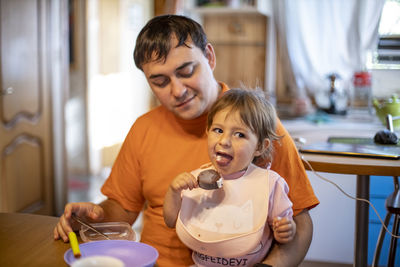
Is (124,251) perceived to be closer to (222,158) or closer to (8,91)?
(222,158)

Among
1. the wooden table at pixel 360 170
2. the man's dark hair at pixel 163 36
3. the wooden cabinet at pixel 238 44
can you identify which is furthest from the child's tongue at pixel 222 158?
the wooden cabinet at pixel 238 44

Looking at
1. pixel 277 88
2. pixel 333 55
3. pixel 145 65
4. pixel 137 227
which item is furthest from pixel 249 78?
pixel 145 65

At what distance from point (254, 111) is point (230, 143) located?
0.31 ft

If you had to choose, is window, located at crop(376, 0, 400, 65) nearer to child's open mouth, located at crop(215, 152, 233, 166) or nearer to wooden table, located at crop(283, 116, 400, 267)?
wooden table, located at crop(283, 116, 400, 267)

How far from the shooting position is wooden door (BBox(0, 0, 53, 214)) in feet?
9.62

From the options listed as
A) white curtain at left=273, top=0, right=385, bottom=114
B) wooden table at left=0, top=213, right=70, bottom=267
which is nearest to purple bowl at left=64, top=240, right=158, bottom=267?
wooden table at left=0, top=213, right=70, bottom=267

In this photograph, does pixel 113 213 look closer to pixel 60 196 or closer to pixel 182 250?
pixel 182 250

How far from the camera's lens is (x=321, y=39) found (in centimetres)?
408

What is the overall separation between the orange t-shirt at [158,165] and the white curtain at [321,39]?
2.68 meters

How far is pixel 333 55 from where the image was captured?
4055mm

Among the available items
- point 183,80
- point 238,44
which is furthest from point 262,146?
point 238,44

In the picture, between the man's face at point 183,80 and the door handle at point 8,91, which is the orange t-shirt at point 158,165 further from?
the door handle at point 8,91

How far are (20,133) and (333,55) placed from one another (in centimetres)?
250

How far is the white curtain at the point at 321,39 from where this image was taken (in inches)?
155
